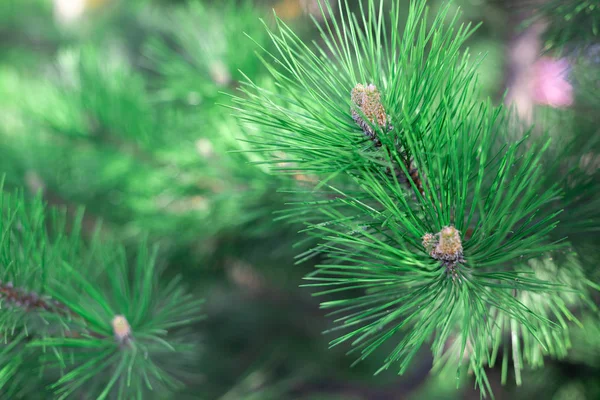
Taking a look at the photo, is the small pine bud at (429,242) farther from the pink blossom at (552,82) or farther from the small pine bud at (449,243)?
the pink blossom at (552,82)

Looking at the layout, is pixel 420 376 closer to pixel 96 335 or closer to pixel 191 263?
pixel 191 263

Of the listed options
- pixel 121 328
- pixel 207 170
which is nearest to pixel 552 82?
pixel 207 170

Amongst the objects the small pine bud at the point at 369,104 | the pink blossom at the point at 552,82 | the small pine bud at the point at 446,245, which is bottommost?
the small pine bud at the point at 446,245

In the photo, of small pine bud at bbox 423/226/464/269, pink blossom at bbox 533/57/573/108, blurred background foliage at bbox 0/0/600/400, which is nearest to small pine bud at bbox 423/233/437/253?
small pine bud at bbox 423/226/464/269

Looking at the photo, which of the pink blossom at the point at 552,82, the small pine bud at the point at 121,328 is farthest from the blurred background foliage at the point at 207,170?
the small pine bud at the point at 121,328

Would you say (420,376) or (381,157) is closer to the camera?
(381,157)

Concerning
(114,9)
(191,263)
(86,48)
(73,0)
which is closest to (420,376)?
(191,263)
